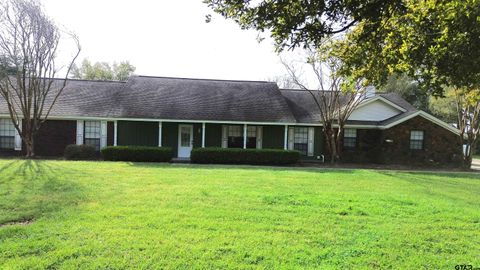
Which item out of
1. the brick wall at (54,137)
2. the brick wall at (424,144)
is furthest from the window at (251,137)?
the brick wall at (54,137)

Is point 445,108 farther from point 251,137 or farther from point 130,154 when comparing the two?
point 130,154

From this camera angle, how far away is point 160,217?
5941 millimetres

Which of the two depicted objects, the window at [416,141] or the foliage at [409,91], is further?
the foliage at [409,91]

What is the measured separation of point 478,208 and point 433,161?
13740mm

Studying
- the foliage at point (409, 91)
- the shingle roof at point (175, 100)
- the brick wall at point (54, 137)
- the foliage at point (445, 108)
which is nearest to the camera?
the brick wall at point (54, 137)

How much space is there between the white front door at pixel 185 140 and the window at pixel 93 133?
4.56 meters

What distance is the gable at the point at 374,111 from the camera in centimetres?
2134

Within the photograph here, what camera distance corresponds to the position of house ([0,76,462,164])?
19.7m

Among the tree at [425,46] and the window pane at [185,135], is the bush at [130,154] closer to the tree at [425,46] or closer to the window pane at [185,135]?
the window pane at [185,135]

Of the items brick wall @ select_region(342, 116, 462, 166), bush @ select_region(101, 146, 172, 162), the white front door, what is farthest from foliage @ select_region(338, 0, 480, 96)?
the white front door

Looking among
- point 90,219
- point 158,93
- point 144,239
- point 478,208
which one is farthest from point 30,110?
point 478,208

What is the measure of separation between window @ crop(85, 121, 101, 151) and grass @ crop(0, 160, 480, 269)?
33.4ft

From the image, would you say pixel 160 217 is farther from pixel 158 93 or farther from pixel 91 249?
pixel 158 93

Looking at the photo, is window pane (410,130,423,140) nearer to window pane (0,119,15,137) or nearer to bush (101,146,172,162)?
bush (101,146,172,162)
